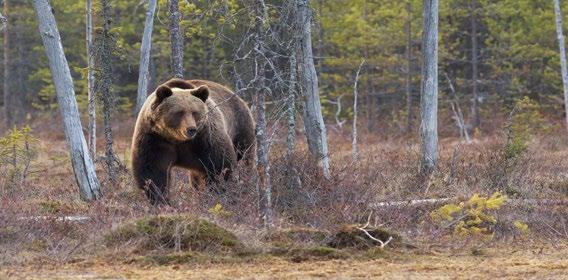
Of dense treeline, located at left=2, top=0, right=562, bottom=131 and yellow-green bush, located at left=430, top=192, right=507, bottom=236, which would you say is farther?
dense treeline, located at left=2, top=0, right=562, bottom=131

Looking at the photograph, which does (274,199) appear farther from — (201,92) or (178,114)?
(201,92)

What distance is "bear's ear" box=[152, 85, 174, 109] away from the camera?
36.4 feet

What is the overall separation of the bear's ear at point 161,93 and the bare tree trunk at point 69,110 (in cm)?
247

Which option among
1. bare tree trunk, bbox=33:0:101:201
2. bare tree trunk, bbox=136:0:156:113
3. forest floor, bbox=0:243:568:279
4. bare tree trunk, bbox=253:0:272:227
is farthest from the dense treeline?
forest floor, bbox=0:243:568:279

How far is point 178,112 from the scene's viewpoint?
36.2 ft

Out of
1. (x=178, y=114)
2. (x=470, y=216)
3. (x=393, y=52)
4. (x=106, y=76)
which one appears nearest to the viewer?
(x=470, y=216)

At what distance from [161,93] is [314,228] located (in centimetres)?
286

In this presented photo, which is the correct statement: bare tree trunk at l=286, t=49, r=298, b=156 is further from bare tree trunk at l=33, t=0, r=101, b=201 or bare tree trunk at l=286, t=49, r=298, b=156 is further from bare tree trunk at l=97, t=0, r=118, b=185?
bare tree trunk at l=97, t=0, r=118, b=185

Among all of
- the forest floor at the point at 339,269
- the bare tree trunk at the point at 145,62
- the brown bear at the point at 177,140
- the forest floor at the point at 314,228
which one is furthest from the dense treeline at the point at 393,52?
the forest floor at the point at 339,269

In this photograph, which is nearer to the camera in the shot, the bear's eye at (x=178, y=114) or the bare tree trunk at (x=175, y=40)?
the bear's eye at (x=178, y=114)

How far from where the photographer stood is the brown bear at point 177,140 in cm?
1109

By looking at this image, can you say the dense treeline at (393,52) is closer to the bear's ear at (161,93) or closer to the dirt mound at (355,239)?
the bear's ear at (161,93)

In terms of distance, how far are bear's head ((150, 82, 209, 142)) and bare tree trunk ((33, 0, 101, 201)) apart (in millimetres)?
2388

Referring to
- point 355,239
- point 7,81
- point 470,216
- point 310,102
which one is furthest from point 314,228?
point 7,81
